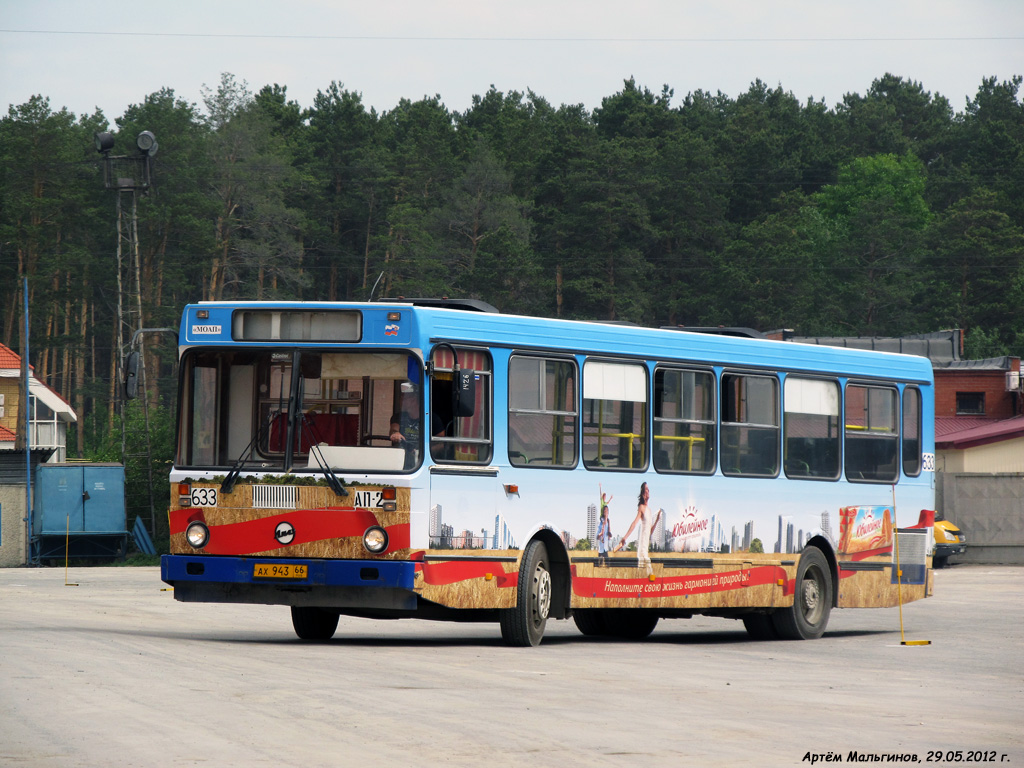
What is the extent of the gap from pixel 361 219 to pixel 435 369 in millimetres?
84169

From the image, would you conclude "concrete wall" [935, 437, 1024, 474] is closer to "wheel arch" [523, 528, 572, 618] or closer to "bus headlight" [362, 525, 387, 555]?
"wheel arch" [523, 528, 572, 618]

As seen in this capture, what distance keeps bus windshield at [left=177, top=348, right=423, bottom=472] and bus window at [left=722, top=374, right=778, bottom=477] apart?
463cm

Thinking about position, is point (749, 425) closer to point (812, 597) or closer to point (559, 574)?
point (812, 597)

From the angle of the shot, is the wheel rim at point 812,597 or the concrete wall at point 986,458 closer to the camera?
the wheel rim at point 812,597

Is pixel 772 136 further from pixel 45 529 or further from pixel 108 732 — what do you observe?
pixel 108 732

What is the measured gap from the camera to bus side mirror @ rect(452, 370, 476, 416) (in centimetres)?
1404

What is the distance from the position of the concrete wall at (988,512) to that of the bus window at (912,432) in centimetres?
2723

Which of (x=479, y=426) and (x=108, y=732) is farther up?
(x=479, y=426)

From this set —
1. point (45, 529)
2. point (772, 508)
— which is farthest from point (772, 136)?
point (772, 508)

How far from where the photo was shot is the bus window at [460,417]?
1444 cm

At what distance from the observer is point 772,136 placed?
10638 cm

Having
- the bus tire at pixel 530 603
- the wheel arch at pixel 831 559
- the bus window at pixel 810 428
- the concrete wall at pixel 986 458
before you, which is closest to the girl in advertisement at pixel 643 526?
the bus tire at pixel 530 603

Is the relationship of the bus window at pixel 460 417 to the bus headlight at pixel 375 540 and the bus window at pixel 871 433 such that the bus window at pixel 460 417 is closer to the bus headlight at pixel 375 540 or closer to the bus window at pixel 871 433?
the bus headlight at pixel 375 540

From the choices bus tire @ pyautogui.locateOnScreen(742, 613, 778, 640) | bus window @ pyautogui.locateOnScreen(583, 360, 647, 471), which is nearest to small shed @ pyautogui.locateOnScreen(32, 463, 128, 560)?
bus tire @ pyautogui.locateOnScreen(742, 613, 778, 640)
